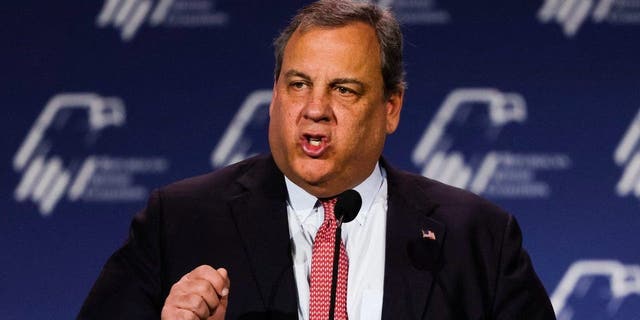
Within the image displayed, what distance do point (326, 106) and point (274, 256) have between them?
1.06ft

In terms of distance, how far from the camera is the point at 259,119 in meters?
3.52

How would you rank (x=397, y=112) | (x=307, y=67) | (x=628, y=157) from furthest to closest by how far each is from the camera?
(x=628, y=157) < (x=397, y=112) < (x=307, y=67)

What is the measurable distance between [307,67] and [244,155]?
4.59 feet

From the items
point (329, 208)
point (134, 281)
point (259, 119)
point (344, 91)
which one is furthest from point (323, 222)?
point (259, 119)

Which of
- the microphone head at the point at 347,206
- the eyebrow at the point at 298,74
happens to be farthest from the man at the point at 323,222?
the microphone head at the point at 347,206

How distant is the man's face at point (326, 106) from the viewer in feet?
6.92

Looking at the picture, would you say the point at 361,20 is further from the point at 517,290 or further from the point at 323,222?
the point at 517,290

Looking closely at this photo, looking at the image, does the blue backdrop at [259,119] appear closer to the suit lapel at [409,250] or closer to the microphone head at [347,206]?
the suit lapel at [409,250]

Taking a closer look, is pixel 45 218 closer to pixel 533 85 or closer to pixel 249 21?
pixel 249 21

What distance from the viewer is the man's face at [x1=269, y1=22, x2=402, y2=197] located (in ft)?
6.92

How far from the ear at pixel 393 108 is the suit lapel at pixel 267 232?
0.27 meters

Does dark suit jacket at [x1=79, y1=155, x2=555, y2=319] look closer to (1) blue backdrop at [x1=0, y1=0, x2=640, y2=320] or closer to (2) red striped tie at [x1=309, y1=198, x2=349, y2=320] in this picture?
(2) red striped tie at [x1=309, y1=198, x2=349, y2=320]

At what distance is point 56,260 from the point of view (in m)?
3.57

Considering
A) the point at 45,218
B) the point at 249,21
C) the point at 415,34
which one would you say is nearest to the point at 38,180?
the point at 45,218
